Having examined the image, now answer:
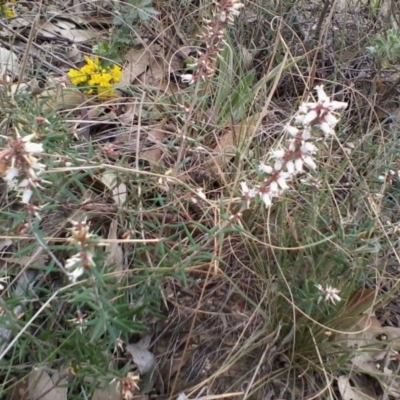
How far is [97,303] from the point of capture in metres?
1.15

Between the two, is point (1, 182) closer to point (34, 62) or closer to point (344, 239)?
point (34, 62)

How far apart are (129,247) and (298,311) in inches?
17.5

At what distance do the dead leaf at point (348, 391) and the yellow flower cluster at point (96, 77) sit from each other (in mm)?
1065

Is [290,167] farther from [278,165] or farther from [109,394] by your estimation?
[109,394]

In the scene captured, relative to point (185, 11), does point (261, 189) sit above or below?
above

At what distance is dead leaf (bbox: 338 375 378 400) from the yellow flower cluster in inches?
41.9

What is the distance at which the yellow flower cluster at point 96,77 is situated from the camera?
6.31 ft

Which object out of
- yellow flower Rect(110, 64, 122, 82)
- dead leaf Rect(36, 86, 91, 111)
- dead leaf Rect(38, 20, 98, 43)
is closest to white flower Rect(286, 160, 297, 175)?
dead leaf Rect(36, 86, 91, 111)

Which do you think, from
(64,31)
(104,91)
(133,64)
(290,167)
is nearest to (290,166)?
(290,167)

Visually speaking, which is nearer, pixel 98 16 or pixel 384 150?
pixel 384 150

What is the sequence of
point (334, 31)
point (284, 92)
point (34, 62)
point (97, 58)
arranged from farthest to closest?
point (334, 31) → point (284, 92) → point (34, 62) → point (97, 58)

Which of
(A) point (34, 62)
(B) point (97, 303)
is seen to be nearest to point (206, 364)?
(B) point (97, 303)

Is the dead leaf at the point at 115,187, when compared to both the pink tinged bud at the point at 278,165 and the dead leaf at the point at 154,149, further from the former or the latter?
the pink tinged bud at the point at 278,165

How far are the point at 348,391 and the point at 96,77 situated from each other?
45.6 inches
